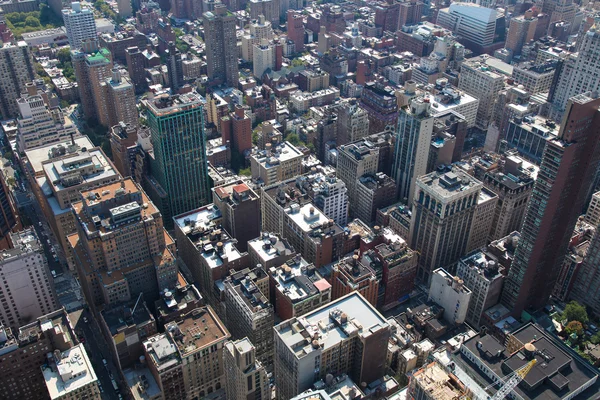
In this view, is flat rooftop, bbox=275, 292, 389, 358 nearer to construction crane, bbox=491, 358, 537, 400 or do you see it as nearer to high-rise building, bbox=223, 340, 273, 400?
high-rise building, bbox=223, 340, 273, 400

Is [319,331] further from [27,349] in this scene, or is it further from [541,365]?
[27,349]

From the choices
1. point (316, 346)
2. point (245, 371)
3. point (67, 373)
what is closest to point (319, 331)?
point (316, 346)

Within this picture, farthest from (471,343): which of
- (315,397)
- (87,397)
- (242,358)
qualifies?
(87,397)

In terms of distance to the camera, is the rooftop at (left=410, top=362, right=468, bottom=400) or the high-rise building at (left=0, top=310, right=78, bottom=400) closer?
the rooftop at (left=410, top=362, right=468, bottom=400)

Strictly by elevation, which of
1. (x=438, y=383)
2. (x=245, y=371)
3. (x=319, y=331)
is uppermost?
(x=319, y=331)

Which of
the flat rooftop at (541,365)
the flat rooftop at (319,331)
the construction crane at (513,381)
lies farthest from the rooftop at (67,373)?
the construction crane at (513,381)

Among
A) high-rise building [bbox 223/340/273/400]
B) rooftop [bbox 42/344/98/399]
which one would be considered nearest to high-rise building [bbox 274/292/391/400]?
high-rise building [bbox 223/340/273/400]
